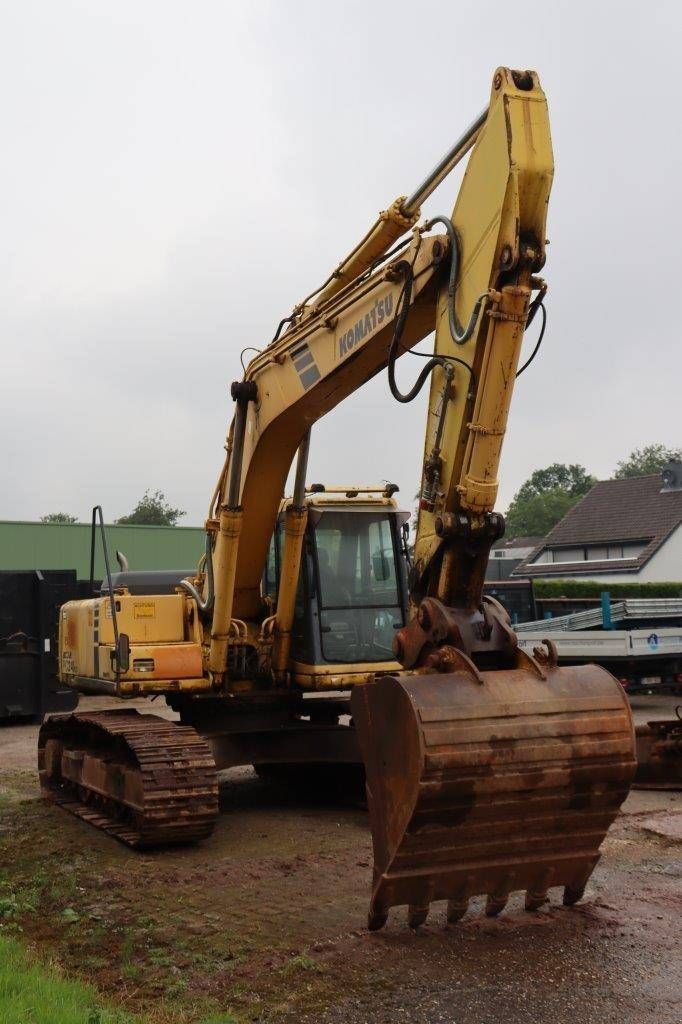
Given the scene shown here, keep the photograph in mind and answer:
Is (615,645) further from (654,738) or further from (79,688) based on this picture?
(79,688)

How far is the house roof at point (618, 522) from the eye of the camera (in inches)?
1694

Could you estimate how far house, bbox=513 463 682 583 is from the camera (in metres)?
42.2

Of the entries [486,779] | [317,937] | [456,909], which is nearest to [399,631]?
[486,779]

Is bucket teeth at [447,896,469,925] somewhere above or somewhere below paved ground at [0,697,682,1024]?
above

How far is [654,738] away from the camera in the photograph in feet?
34.5

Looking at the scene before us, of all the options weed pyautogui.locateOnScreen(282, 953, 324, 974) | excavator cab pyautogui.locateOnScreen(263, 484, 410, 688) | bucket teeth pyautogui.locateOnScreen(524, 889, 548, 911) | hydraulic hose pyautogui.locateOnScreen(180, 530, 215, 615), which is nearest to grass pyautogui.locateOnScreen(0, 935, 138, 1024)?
weed pyautogui.locateOnScreen(282, 953, 324, 974)

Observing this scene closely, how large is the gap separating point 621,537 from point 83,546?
21026mm

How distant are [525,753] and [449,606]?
2.84ft

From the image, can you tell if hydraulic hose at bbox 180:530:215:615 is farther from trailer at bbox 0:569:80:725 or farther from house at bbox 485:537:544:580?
house at bbox 485:537:544:580

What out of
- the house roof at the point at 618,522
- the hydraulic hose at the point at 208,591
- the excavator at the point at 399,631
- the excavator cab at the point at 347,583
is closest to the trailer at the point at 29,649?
the excavator at the point at 399,631

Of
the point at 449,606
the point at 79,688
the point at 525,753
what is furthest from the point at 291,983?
the point at 79,688

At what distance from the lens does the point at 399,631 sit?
6.07 metres

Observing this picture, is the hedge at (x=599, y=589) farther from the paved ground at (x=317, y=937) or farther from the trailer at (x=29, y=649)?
the paved ground at (x=317, y=937)

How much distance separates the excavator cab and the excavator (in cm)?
2
